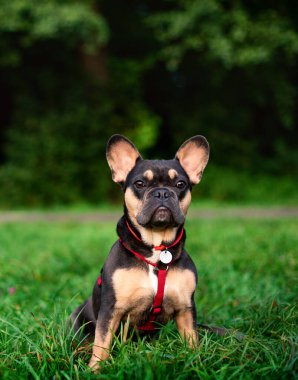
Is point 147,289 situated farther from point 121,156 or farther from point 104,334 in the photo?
point 121,156

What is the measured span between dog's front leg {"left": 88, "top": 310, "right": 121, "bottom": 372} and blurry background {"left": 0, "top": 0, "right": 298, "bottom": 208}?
1146 centimetres

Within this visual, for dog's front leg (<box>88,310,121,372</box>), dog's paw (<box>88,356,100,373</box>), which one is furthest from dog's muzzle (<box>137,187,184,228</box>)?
dog's paw (<box>88,356,100,373</box>)

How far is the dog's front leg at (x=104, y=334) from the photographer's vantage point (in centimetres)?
312

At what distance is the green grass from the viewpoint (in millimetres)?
2891

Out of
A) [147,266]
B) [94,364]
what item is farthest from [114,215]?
[94,364]

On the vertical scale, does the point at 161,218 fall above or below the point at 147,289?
above

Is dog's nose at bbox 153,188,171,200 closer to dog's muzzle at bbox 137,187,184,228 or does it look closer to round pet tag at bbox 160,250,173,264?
dog's muzzle at bbox 137,187,184,228

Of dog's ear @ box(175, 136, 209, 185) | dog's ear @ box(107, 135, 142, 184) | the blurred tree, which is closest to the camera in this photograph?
dog's ear @ box(107, 135, 142, 184)

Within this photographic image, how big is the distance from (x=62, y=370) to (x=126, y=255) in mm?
767

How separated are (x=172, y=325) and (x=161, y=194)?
0.90 meters

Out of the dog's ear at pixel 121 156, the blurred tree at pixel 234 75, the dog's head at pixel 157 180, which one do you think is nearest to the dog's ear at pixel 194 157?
the dog's head at pixel 157 180

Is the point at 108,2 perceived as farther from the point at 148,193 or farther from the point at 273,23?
the point at 148,193

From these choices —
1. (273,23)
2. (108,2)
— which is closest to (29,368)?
(273,23)

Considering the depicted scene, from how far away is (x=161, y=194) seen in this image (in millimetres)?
3316
